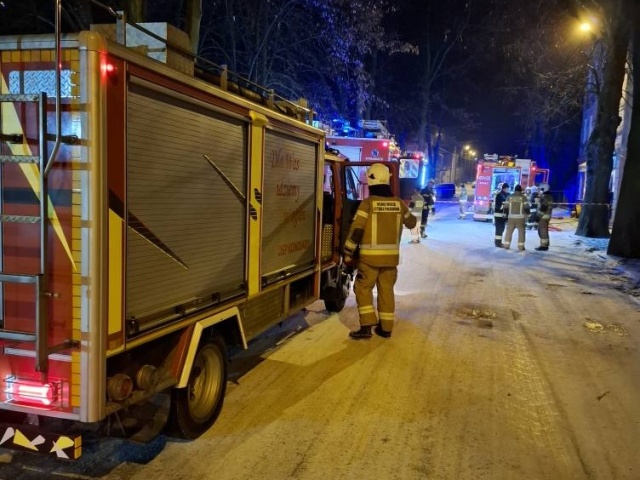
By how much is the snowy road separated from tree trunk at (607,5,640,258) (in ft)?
18.2

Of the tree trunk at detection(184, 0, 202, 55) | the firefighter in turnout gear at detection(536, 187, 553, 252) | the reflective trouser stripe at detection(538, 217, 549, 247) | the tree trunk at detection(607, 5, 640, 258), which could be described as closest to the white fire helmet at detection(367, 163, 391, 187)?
the tree trunk at detection(184, 0, 202, 55)

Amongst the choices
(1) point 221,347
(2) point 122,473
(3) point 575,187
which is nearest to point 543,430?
(1) point 221,347

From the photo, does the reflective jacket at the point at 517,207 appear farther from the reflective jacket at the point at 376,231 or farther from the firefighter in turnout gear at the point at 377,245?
the reflective jacket at the point at 376,231

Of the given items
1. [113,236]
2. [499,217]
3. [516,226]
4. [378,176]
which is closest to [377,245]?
[378,176]

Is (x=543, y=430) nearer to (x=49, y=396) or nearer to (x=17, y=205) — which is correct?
(x=49, y=396)

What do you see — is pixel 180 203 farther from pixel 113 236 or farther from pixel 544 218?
pixel 544 218

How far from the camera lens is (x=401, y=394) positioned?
16.1ft

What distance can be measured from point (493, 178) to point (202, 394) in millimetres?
23859

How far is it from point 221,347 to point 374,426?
1281 millimetres

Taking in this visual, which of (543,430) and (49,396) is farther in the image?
(543,430)

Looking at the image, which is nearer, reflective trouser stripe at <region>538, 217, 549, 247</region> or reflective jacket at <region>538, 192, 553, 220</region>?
reflective jacket at <region>538, 192, 553, 220</region>

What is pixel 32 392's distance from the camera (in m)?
3.04

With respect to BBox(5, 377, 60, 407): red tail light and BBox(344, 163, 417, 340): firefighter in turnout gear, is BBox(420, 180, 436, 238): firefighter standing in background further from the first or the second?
BBox(5, 377, 60, 407): red tail light

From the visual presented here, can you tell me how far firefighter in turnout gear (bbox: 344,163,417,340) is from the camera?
252 inches
